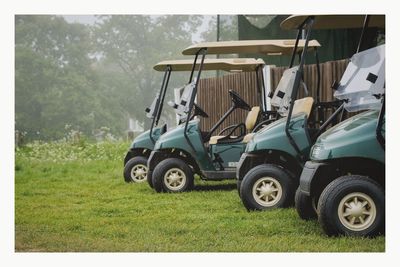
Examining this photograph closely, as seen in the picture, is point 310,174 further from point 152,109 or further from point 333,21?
point 152,109

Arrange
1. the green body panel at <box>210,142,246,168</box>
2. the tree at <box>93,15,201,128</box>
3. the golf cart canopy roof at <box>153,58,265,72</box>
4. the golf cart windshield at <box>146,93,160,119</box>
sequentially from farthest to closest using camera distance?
1. the golf cart canopy roof at <box>153,58,265,72</box>
2. the golf cart windshield at <box>146,93,160,119</box>
3. the green body panel at <box>210,142,246,168</box>
4. the tree at <box>93,15,201,128</box>

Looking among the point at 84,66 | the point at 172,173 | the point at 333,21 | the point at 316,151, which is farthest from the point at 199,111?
the point at 316,151

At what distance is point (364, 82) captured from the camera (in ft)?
16.5

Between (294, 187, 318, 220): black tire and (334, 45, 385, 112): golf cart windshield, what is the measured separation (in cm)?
77

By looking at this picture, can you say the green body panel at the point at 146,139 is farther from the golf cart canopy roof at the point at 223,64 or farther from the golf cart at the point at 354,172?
the golf cart at the point at 354,172

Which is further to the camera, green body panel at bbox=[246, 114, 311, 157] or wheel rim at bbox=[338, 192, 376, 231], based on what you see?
green body panel at bbox=[246, 114, 311, 157]

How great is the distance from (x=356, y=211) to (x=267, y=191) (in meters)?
1.15

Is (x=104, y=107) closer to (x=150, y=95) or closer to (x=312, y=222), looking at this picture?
(x=150, y=95)

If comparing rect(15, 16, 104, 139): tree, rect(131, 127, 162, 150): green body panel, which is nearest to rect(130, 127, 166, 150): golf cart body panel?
rect(131, 127, 162, 150): green body panel

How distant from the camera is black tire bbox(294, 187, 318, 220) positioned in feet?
16.1

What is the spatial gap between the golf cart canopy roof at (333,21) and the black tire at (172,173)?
2.03 metres

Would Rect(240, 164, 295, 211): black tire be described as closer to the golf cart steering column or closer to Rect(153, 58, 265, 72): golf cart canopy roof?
the golf cart steering column

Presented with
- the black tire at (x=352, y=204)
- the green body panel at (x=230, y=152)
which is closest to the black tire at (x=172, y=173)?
the green body panel at (x=230, y=152)
